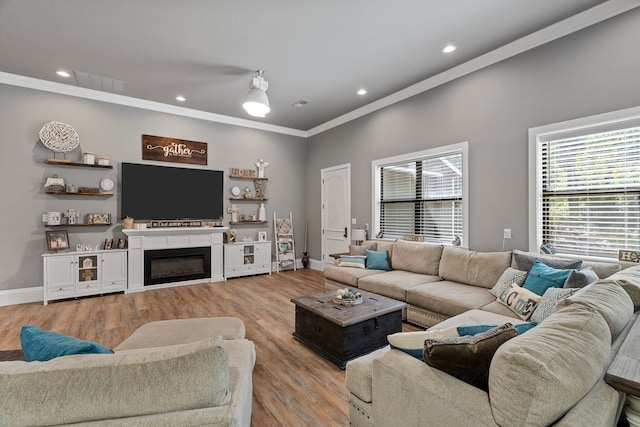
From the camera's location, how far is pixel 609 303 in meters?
1.29

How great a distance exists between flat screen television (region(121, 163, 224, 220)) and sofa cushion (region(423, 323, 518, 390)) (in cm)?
536

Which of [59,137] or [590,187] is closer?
[590,187]

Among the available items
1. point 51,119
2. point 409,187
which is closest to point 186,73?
point 51,119

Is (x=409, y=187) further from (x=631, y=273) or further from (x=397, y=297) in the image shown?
(x=631, y=273)

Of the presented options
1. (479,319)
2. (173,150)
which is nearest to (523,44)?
(479,319)

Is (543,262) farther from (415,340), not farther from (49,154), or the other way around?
(49,154)

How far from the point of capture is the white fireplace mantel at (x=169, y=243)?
485 cm

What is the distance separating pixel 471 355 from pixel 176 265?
529 centimetres

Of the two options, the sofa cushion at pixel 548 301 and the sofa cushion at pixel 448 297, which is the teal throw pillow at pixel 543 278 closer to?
the sofa cushion at pixel 548 301

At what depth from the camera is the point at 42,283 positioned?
4.41m

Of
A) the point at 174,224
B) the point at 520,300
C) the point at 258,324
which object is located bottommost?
the point at 258,324

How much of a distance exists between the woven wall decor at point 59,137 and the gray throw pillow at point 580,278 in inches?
256

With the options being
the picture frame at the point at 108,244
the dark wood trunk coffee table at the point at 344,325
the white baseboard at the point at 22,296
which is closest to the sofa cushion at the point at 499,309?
the dark wood trunk coffee table at the point at 344,325

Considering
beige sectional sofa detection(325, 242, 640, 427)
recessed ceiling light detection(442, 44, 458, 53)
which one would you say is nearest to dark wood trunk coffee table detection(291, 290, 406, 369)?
beige sectional sofa detection(325, 242, 640, 427)
